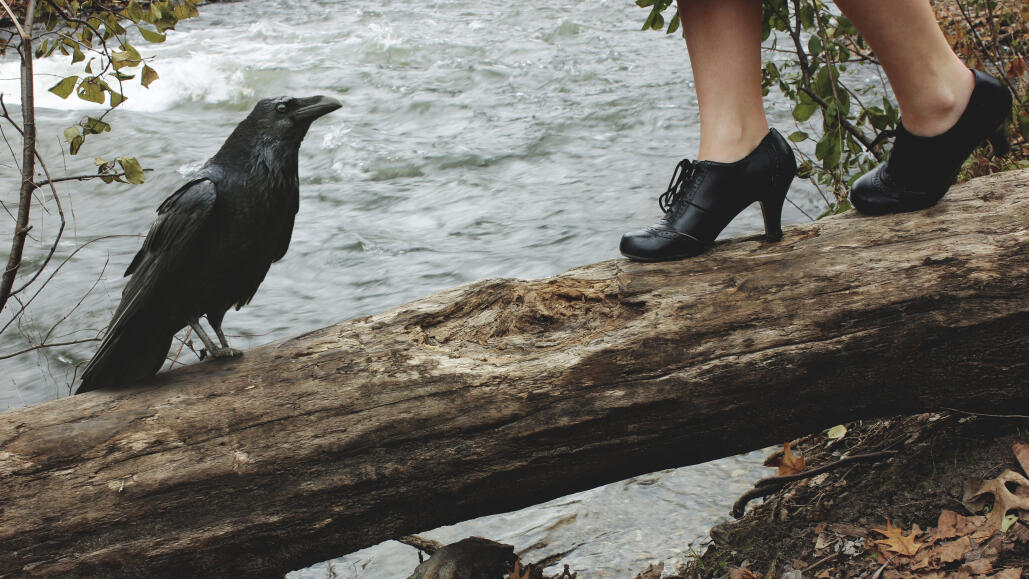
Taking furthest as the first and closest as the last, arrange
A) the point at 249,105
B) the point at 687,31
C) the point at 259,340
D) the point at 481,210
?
1. the point at 249,105
2. the point at 481,210
3. the point at 259,340
4. the point at 687,31

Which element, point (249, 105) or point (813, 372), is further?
point (249, 105)

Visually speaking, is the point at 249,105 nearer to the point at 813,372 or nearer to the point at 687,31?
the point at 687,31

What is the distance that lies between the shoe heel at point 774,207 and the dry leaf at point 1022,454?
2.82 ft

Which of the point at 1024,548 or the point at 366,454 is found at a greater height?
the point at 366,454

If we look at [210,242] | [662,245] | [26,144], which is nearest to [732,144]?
[662,245]

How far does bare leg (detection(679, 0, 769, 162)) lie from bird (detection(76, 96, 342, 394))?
Answer: 1131 millimetres

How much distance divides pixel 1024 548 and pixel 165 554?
203cm

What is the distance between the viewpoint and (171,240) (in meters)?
2.36

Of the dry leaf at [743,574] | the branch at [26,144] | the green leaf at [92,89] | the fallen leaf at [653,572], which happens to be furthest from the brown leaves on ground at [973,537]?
the branch at [26,144]

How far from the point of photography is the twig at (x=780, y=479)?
98.0 inches

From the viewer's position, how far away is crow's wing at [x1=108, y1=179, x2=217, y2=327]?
2.35 m

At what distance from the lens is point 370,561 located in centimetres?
314

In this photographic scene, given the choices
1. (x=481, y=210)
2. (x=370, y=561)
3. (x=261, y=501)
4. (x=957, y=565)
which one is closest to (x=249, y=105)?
(x=481, y=210)

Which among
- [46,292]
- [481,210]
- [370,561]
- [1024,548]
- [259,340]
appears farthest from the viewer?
[481,210]
